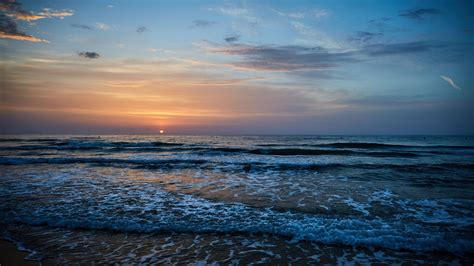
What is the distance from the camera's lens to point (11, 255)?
500cm

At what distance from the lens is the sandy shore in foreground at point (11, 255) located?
471 centimetres

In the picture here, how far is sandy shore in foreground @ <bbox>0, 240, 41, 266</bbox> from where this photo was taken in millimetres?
4715

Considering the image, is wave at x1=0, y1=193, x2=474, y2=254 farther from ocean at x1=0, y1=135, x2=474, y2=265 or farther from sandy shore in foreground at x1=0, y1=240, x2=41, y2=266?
sandy shore in foreground at x1=0, y1=240, x2=41, y2=266

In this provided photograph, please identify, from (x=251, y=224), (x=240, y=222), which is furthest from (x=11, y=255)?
(x=251, y=224)

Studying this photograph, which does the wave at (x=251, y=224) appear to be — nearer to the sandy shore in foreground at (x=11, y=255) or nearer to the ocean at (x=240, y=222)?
the ocean at (x=240, y=222)

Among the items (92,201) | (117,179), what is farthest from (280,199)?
(117,179)

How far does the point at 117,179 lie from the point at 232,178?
6.21 metres

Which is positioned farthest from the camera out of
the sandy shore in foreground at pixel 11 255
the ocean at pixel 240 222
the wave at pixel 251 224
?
the wave at pixel 251 224

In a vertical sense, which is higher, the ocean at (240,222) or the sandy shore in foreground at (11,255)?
the ocean at (240,222)

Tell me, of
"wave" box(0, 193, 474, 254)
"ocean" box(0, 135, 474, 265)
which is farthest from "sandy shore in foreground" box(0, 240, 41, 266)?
"wave" box(0, 193, 474, 254)

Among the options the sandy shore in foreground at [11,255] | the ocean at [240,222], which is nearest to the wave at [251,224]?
the ocean at [240,222]

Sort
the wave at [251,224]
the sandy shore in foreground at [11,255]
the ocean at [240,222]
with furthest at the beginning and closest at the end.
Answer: the wave at [251,224] → the ocean at [240,222] → the sandy shore in foreground at [11,255]

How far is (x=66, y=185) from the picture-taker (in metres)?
11.2

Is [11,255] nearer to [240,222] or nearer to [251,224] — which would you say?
[240,222]
